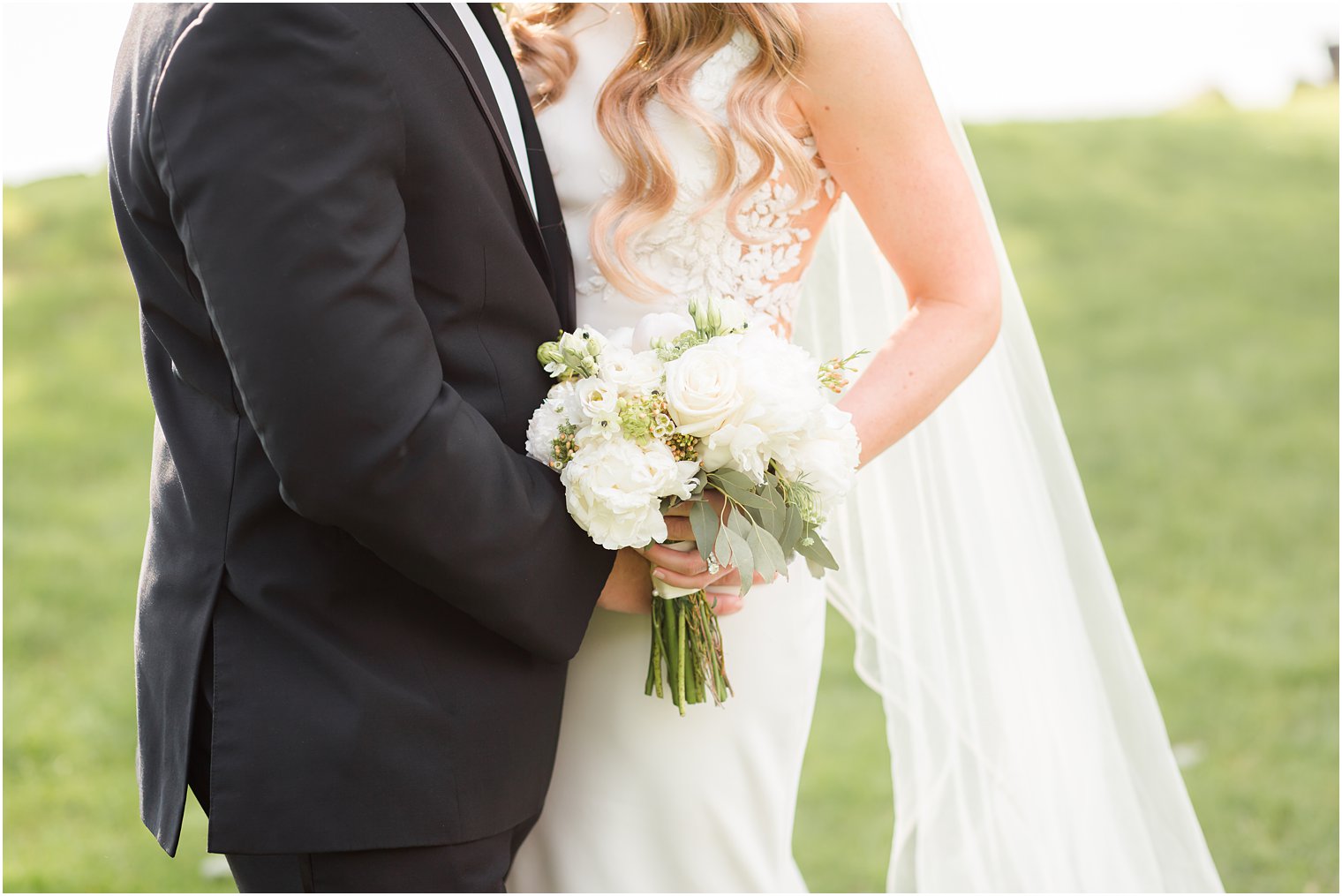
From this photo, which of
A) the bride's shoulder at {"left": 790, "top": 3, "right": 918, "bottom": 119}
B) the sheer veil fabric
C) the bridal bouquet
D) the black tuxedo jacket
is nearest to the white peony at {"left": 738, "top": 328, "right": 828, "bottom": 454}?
the bridal bouquet

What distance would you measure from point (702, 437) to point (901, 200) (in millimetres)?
691

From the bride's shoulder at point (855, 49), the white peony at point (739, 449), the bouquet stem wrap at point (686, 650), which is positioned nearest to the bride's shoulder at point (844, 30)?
the bride's shoulder at point (855, 49)

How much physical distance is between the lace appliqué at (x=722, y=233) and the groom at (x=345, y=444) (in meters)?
0.28

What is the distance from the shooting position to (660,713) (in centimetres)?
214

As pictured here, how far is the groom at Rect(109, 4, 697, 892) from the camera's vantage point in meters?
1.45

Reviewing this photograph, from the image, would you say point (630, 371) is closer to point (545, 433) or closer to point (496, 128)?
point (545, 433)

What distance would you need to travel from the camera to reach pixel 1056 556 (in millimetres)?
2809

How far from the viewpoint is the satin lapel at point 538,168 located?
76.0 inches

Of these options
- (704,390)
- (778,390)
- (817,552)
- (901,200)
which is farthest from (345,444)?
(901,200)

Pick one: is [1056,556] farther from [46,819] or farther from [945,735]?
[46,819]

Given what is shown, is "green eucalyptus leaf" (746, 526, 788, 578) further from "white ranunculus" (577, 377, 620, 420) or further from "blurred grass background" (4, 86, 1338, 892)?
"blurred grass background" (4, 86, 1338, 892)

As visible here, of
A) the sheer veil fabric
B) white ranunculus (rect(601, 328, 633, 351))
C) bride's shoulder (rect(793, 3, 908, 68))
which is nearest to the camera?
white ranunculus (rect(601, 328, 633, 351))

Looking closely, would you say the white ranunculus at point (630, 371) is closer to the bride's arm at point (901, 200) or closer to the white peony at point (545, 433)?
the white peony at point (545, 433)

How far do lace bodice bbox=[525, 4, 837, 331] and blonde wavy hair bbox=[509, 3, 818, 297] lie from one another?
21mm
